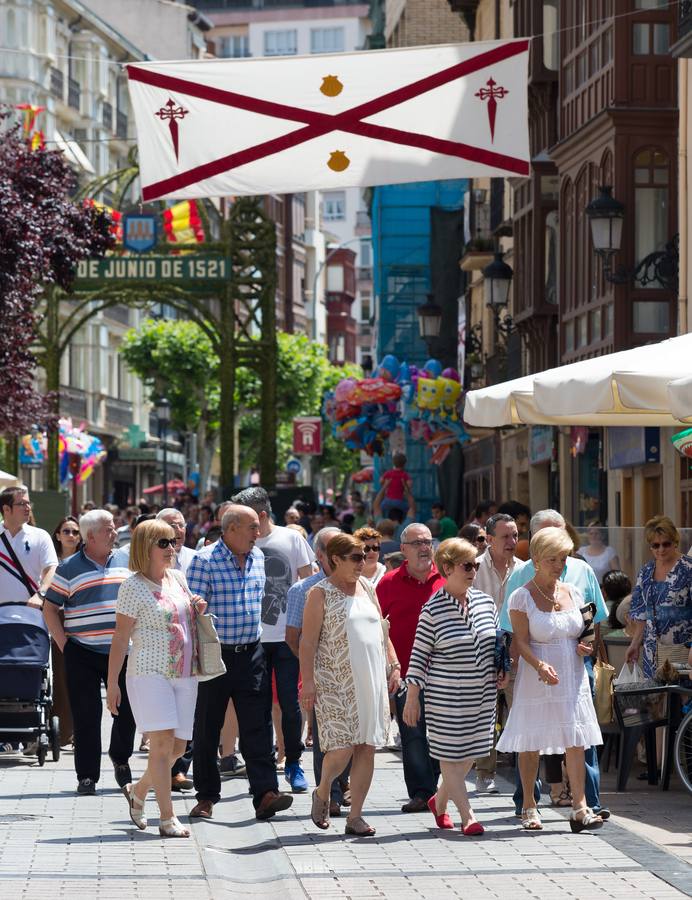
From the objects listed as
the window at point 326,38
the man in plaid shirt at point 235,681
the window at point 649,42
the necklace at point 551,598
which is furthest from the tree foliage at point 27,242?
the window at point 326,38

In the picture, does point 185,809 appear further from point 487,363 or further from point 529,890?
point 487,363

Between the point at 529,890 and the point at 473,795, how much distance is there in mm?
3984

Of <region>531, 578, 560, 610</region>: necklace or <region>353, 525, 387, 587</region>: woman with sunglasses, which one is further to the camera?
<region>353, 525, 387, 587</region>: woman with sunglasses

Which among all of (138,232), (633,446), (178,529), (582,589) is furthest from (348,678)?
(138,232)

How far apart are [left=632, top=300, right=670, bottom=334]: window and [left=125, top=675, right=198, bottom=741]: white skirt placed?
1399 cm

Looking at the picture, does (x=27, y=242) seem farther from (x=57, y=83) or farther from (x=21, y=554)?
(x=57, y=83)

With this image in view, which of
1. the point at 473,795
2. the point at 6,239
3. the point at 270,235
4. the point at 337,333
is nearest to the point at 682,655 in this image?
the point at 473,795

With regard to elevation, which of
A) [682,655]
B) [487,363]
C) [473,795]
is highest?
[487,363]

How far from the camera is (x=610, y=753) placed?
48.3 feet

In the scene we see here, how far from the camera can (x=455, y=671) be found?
11.3 metres

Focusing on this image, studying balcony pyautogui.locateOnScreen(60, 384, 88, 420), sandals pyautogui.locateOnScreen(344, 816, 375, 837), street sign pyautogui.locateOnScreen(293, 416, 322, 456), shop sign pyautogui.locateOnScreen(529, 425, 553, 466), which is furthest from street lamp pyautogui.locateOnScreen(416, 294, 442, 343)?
balcony pyautogui.locateOnScreen(60, 384, 88, 420)

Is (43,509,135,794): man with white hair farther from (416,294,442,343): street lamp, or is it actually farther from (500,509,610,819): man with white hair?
(416,294,442,343): street lamp

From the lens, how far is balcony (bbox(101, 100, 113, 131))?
7988cm

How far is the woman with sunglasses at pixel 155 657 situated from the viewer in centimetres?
1120
